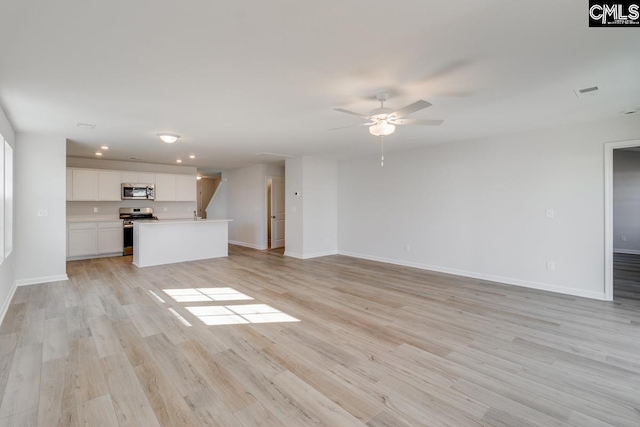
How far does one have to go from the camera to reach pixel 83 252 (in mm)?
6617

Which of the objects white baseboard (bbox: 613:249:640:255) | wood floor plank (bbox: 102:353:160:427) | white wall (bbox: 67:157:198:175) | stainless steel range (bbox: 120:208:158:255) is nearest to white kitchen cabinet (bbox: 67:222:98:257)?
stainless steel range (bbox: 120:208:158:255)

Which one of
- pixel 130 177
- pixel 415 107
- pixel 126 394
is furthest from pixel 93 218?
pixel 415 107

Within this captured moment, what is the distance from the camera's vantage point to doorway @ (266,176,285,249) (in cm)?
855

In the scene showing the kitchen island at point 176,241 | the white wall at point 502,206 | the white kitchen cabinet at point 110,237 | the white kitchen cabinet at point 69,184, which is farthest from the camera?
the white kitchen cabinet at point 110,237

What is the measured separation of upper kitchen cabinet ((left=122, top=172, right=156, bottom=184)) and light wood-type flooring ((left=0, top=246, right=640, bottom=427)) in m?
3.62

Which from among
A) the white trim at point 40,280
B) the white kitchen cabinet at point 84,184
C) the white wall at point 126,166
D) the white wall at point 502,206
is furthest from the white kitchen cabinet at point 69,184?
the white wall at point 502,206

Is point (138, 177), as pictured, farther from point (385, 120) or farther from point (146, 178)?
point (385, 120)

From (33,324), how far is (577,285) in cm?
680

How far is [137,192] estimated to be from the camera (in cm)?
752

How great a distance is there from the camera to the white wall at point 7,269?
3.42 m

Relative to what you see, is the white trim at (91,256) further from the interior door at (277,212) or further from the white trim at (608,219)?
the white trim at (608,219)

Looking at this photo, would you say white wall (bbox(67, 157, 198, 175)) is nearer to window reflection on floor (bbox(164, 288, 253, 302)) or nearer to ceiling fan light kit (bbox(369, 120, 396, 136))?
window reflection on floor (bbox(164, 288, 253, 302))

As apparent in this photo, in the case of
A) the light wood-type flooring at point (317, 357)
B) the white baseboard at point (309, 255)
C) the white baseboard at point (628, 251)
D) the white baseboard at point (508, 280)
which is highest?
the white baseboard at point (628, 251)

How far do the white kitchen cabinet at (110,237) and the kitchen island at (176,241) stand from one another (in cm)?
120
